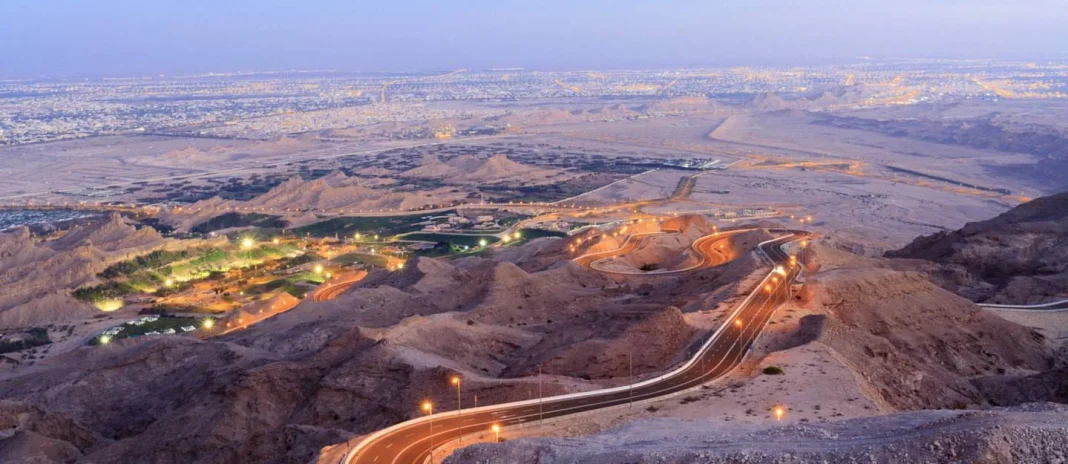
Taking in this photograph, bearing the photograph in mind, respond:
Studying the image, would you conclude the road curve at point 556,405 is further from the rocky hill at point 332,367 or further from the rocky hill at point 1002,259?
the rocky hill at point 1002,259

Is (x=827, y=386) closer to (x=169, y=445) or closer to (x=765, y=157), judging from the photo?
(x=169, y=445)

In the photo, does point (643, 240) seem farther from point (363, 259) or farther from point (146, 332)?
point (146, 332)

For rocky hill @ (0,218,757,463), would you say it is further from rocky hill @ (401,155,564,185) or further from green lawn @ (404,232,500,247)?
rocky hill @ (401,155,564,185)

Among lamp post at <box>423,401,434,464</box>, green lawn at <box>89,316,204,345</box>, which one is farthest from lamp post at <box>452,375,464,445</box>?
green lawn at <box>89,316,204,345</box>

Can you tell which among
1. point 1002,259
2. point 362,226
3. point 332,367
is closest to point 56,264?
point 362,226

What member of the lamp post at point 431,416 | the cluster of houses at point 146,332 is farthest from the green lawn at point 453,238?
the lamp post at point 431,416

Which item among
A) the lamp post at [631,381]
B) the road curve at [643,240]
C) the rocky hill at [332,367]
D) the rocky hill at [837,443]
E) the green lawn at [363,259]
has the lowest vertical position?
the green lawn at [363,259]
